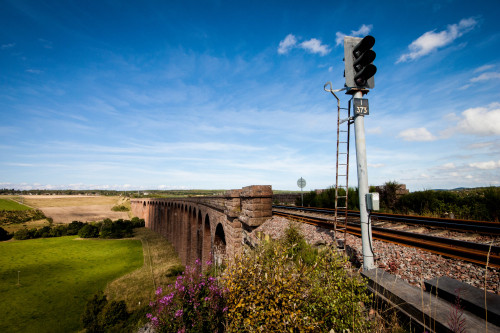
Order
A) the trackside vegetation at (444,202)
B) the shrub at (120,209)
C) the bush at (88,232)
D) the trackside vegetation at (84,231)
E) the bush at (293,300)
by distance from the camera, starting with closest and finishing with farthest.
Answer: the bush at (293,300), the trackside vegetation at (444,202), the trackside vegetation at (84,231), the bush at (88,232), the shrub at (120,209)

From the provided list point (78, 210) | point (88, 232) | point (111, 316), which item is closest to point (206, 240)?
point (111, 316)

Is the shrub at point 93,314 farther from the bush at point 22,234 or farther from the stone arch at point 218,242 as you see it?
the bush at point 22,234

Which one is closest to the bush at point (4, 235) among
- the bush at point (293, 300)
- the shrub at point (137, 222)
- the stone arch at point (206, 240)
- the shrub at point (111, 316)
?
the shrub at point (137, 222)

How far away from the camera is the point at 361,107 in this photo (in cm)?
438

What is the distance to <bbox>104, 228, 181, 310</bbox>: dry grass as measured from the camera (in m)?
26.4

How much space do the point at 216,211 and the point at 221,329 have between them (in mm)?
9447

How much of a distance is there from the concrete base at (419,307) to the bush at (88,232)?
7763 cm

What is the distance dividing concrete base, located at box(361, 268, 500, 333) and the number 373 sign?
10.1 ft

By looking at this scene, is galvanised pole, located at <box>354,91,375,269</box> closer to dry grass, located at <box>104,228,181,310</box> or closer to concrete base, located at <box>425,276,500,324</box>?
concrete base, located at <box>425,276,500,324</box>

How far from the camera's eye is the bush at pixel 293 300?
2.73m

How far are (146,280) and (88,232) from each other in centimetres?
4398

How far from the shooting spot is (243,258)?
349cm

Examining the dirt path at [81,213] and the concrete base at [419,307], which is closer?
the concrete base at [419,307]

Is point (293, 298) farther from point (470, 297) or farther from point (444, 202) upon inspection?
point (444, 202)
